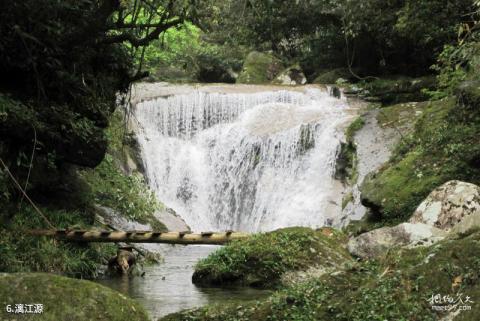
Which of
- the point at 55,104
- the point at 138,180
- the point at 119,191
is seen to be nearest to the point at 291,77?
the point at 138,180

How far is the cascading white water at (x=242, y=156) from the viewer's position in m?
15.7

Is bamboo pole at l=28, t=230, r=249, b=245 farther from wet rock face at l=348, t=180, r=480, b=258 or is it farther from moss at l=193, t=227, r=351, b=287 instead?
wet rock face at l=348, t=180, r=480, b=258

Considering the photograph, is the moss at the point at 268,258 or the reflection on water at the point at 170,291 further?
the moss at the point at 268,258

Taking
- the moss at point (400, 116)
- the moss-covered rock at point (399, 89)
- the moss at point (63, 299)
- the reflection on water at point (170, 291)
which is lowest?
the reflection on water at point (170, 291)

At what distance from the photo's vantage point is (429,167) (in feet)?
34.2

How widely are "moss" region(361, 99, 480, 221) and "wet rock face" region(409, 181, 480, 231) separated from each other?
2.88ft

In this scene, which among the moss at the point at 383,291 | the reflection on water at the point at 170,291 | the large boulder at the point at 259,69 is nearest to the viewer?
the moss at the point at 383,291

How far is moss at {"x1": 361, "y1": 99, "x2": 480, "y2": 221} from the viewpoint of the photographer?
392 inches

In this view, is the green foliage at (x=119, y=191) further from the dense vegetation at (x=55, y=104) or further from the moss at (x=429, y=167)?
the moss at (x=429, y=167)

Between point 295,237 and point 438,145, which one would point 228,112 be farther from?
point 295,237

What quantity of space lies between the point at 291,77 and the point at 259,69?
1.98m

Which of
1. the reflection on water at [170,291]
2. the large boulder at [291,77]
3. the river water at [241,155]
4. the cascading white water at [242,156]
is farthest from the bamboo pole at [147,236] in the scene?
the large boulder at [291,77]

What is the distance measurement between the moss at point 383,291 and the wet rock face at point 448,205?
14.3 feet

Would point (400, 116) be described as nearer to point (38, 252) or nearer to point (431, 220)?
point (431, 220)
